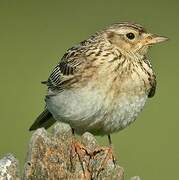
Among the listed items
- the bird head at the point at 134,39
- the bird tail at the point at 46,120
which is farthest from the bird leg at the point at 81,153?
the bird tail at the point at 46,120

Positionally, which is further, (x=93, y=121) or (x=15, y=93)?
(x=15, y=93)

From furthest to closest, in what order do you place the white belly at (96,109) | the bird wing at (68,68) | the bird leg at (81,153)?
1. the bird wing at (68,68)
2. the white belly at (96,109)
3. the bird leg at (81,153)

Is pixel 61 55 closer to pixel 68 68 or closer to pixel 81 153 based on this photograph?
pixel 68 68

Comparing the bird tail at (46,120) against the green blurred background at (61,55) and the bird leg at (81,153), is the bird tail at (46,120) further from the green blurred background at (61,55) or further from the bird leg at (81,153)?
the bird leg at (81,153)

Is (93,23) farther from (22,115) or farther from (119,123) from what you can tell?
(119,123)

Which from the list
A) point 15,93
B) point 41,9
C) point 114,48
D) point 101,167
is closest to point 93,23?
point 41,9

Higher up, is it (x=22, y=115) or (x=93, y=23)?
(x=93, y=23)

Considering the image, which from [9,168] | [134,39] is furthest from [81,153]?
[134,39]
